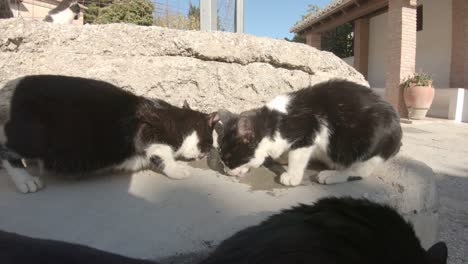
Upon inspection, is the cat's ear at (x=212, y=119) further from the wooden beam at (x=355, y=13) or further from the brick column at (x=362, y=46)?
the brick column at (x=362, y=46)

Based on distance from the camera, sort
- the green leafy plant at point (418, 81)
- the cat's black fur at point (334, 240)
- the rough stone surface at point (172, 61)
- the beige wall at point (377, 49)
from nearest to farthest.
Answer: the cat's black fur at point (334, 240) → the rough stone surface at point (172, 61) → the green leafy plant at point (418, 81) → the beige wall at point (377, 49)

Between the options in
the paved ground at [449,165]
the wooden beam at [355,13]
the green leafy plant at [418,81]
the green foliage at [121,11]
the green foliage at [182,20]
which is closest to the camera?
the paved ground at [449,165]

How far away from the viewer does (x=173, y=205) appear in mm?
1990

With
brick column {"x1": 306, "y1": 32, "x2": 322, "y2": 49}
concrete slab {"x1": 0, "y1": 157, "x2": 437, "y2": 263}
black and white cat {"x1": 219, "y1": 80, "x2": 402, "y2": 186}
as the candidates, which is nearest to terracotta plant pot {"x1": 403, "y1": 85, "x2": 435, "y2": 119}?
brick column {"x1": 306, "y1": 32, "x2": 322, "y2": 49}

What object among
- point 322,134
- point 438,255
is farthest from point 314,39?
point 438,255

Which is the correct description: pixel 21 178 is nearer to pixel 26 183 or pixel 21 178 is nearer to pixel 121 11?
pixel 26 183

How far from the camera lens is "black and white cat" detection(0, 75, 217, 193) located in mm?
2199

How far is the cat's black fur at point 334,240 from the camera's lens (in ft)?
2.61

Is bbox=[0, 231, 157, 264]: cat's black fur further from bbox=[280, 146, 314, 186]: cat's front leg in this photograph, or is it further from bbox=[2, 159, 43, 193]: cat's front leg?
bbox=[280, 146, 314, 186]: cat's front leg

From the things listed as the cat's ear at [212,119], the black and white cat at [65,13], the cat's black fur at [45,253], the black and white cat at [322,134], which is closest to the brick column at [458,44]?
the black and white cat at [322,134]

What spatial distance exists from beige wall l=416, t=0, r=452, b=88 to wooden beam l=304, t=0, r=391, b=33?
5.21ft

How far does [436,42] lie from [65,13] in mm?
11051

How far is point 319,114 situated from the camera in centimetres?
265

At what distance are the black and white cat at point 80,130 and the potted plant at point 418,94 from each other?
8.43 meters
